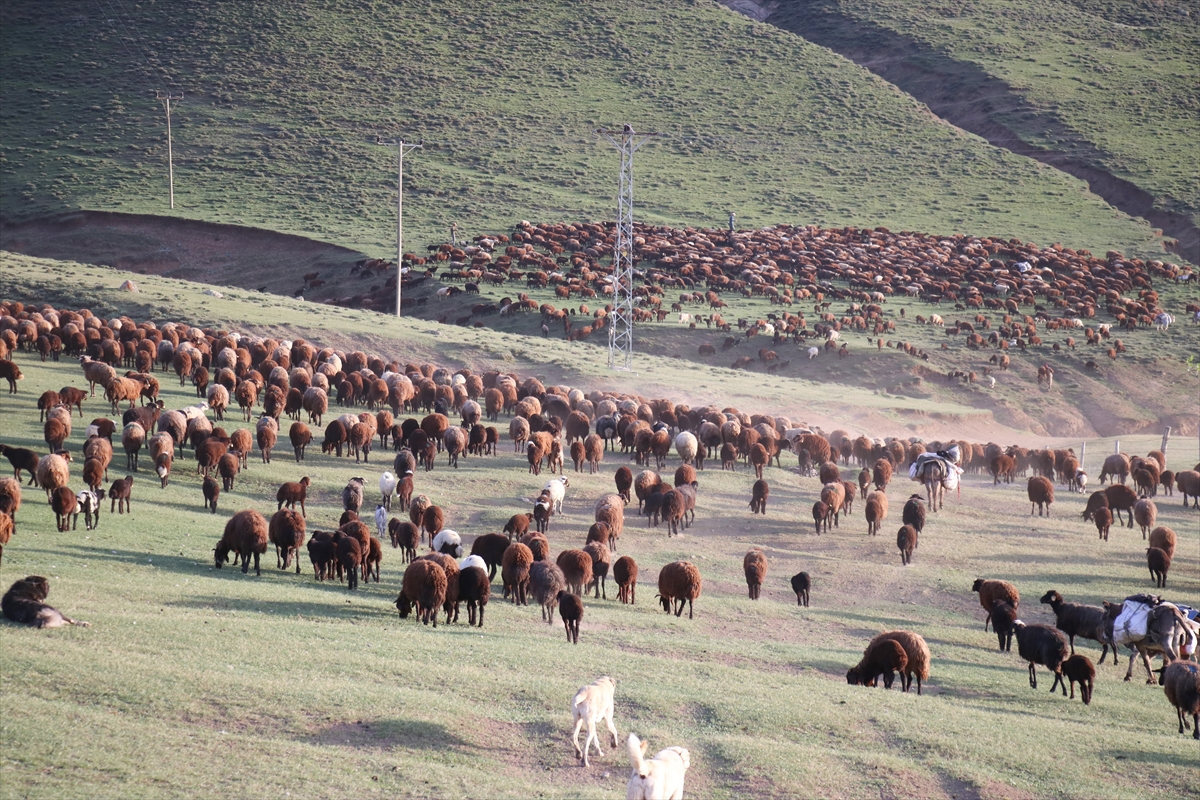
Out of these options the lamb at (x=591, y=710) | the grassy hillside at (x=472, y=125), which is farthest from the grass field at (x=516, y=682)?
the grassy hillside at (x=472, y=125)

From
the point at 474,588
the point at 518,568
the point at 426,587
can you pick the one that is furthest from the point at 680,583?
the point at 426,587

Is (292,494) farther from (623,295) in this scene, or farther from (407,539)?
(623,295)

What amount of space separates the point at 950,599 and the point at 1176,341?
4371 cm

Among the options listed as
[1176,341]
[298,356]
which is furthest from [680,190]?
[298,356]

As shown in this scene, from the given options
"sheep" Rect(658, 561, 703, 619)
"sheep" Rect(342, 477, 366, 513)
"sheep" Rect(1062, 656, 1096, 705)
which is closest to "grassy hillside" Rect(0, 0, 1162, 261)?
"sheep" Rect(342, 477, 366, 513)

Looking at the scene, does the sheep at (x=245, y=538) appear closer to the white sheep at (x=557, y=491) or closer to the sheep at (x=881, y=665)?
the white sheep at (x=557, y=491)

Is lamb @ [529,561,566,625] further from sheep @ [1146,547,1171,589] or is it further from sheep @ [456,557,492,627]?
sheep @ [1146,547,1171,589]

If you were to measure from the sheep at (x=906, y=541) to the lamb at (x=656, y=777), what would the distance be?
14329 millimetres

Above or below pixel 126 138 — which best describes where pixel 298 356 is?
below

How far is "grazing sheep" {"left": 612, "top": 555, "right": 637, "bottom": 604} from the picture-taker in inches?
749

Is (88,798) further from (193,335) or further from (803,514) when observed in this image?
(193,335)

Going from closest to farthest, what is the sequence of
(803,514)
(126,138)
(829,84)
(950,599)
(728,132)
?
(950,599) → (803,514) → (126,138) → (728,132) → (829,84)

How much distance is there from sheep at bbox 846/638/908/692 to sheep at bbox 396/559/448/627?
18.9 feet

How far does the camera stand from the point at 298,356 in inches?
1462
